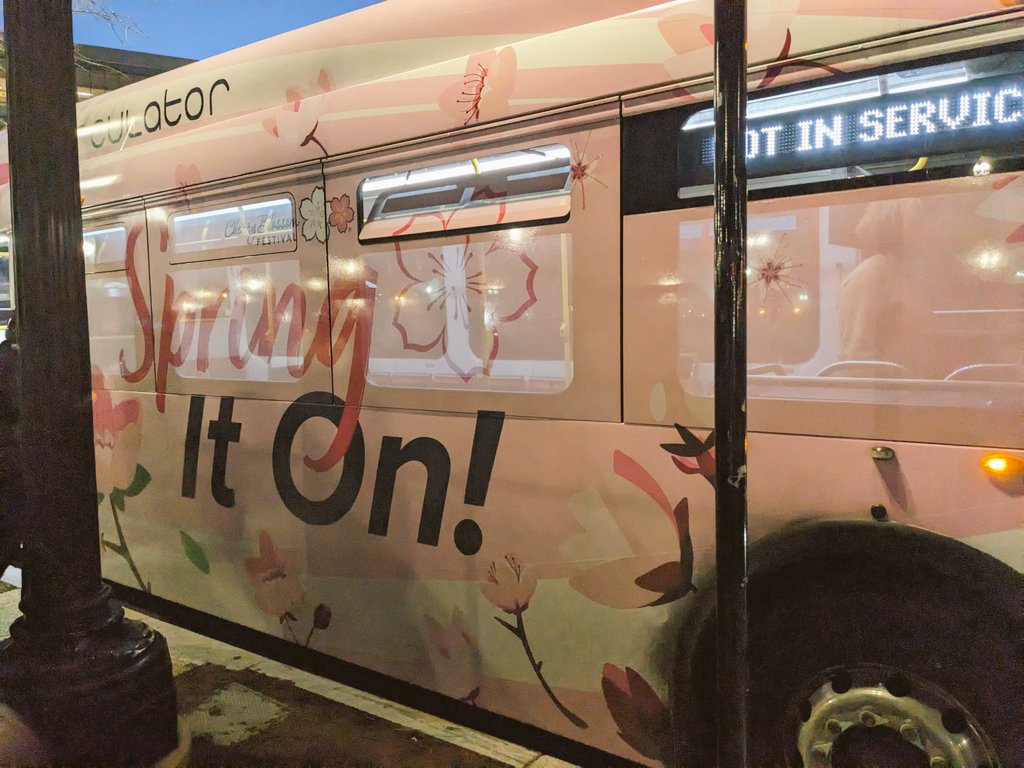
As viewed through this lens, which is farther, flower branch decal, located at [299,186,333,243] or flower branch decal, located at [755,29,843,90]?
flower branch decal, located at [299,186,333,243]

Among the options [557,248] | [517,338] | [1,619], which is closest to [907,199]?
[557,248]

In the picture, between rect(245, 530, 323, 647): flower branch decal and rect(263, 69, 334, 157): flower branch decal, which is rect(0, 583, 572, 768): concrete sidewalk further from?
rect(263, 69, 334, 157): flower branch decal

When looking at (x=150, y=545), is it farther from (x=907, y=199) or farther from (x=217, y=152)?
(x=907, y=199)

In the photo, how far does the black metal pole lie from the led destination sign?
692 millimetres

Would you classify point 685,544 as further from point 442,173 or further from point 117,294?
point 117,294

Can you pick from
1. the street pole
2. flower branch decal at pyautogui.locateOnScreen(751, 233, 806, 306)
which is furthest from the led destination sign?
the street pole

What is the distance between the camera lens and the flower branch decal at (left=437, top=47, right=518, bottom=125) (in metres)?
2.95

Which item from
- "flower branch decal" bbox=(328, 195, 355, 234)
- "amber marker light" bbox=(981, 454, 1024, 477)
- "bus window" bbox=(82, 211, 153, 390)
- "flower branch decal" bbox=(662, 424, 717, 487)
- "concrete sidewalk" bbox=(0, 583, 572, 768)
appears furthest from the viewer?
"bus window" bbox=(82, 211, 153, 390)

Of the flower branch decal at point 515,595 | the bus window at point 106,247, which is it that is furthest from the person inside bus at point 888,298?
the bus window at point 106,247

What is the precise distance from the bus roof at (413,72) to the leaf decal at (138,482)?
1.67 metres

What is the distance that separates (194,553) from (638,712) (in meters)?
2.82

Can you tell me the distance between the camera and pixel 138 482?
470cm

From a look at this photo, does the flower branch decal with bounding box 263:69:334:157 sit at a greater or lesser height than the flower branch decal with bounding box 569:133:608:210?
greater

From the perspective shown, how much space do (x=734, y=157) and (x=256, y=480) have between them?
3096 millimetres
